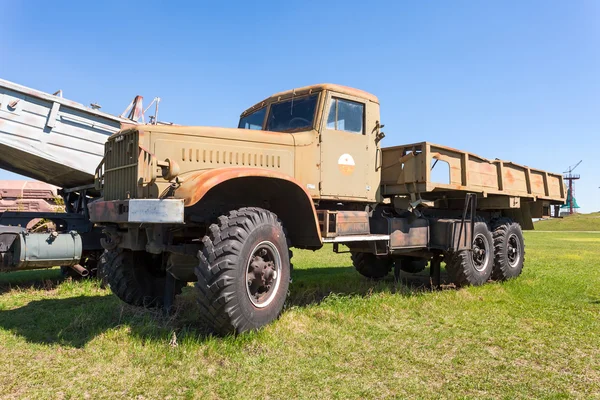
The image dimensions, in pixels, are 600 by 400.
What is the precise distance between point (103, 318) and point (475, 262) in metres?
5.65

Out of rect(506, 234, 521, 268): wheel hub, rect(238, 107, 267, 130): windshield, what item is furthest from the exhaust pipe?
rect(506, 234, 521, 268): wheel hub

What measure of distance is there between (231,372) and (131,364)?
801 millimetres

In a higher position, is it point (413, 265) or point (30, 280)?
point (413, 265)

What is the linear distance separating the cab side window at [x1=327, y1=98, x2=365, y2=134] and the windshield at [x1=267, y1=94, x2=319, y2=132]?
0.24 meters

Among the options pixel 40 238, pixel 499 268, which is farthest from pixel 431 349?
pixel 40 238

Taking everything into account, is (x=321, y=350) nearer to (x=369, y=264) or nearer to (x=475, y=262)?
(x=369, y=264)

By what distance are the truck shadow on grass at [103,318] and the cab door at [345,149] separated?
147 centimetres

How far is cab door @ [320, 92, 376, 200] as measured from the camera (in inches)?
219

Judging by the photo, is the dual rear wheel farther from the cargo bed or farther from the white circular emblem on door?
the white circular emblem on door

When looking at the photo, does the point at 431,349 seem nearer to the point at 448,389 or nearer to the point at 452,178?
the point at 448,389

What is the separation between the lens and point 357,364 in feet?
11.8

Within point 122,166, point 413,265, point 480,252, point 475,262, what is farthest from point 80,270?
point 480,252

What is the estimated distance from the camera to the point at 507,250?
26.6 feet

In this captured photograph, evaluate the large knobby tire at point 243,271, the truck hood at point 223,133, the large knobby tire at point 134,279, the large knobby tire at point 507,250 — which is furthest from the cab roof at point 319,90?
the large knobby tire at point 507,250
